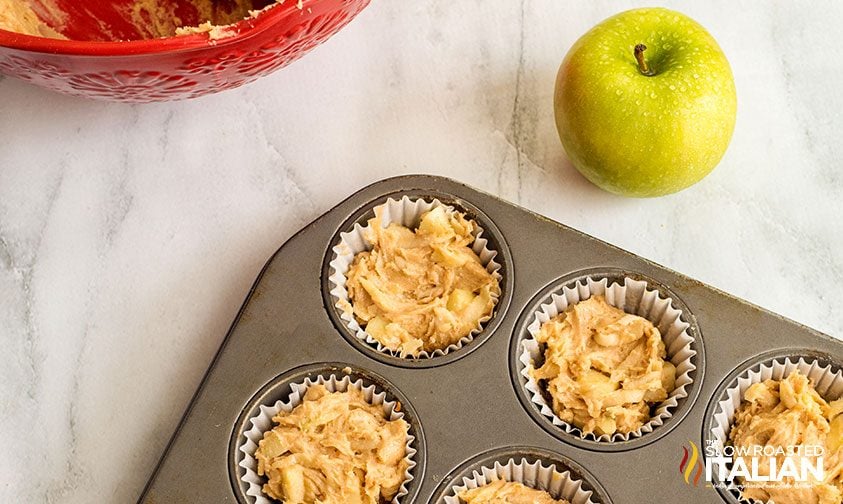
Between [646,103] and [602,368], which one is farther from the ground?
[646,103]

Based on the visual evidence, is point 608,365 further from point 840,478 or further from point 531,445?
point 840,478

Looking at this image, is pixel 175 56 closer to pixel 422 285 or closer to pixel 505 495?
pixel 422 285

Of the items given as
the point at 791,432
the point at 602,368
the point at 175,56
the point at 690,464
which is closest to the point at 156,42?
the point at 175,56

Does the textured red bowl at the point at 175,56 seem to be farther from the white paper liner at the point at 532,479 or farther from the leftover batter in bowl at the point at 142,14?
the white paper liner at the point at 532,479

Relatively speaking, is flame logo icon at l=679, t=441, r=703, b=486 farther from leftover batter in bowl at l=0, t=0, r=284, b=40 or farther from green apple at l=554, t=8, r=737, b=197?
leftover batter in bowl at l=0, t=0, r=284, b=40

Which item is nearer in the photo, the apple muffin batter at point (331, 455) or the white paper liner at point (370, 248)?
the apple muffin batter at point (331, 455)

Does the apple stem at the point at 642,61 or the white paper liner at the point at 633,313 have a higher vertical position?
the apple stem at the point at 642,61

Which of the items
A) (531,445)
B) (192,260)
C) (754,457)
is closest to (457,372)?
(531,445)

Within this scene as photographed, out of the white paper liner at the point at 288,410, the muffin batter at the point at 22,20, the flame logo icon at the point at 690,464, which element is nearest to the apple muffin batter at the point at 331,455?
the white paper liner at the point at 288,410
